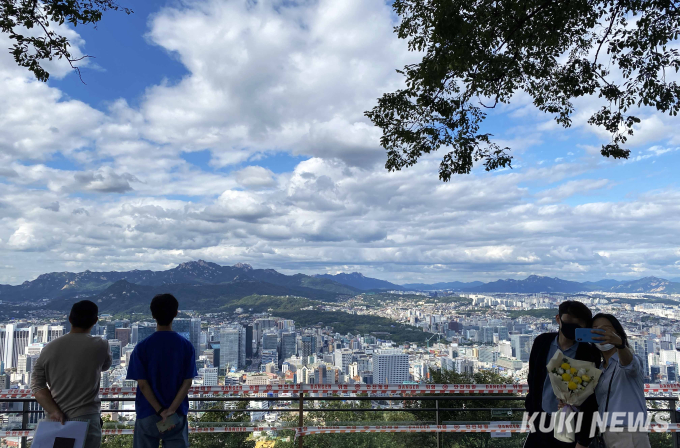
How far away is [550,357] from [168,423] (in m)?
2.55

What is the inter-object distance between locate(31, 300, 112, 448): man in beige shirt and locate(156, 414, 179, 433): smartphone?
20.0 inches

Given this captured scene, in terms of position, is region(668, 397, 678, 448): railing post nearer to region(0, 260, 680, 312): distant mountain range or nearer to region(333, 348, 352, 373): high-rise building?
region(333, 348, 352, 373): high-rise building

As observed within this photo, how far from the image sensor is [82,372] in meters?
2.75

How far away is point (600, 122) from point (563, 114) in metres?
0.61

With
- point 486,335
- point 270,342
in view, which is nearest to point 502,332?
point 486,335

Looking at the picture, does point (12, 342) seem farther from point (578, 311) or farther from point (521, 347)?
point (521, 347)

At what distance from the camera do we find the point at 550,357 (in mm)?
2664

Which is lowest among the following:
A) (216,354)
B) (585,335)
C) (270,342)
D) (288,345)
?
(288,345)

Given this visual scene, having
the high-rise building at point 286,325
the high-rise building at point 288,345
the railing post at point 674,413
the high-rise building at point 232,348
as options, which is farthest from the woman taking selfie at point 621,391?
the high-rise building at point 286,325

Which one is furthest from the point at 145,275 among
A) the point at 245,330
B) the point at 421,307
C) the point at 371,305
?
the point at 245,330

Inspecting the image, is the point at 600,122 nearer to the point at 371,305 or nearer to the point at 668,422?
the point at 668,422

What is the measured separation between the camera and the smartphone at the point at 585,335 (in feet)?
7.84

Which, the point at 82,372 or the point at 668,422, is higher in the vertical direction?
the point at 82,372

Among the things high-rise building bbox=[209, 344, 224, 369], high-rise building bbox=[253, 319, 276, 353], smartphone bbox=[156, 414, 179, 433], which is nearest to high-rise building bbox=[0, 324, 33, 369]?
high-rise building bbox=[209, 344, 224, 369]
